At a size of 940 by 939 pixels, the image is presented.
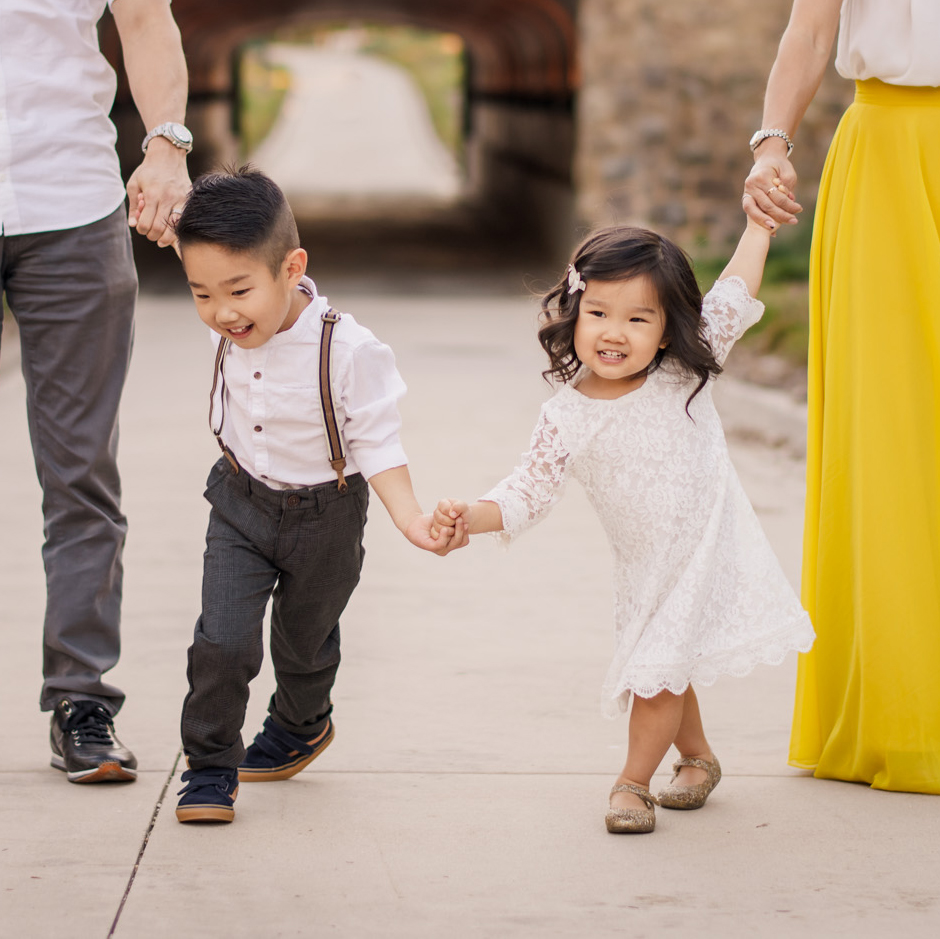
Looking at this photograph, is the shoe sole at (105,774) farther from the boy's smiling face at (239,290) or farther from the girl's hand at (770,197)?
the girl's hand at (770,197)

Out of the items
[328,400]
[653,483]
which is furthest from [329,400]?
[653,483]

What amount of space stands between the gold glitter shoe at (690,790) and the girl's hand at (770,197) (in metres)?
1.08

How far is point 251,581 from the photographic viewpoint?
9.76ft

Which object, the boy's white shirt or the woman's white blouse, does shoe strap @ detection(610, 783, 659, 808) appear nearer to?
the boy's white shirt

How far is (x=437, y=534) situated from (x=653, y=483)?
440 mm

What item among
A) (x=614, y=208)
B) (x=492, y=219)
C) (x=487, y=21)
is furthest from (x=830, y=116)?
(x=487, y=21)

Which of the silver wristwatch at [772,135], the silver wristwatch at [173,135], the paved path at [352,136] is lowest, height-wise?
the paved path at [352,136]

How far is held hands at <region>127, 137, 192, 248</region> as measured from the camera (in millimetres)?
3037

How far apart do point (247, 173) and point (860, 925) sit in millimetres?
1706

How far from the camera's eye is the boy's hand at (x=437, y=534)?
2785 millimetres

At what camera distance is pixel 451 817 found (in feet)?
10.1

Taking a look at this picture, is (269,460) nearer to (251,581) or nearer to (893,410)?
(251,581)

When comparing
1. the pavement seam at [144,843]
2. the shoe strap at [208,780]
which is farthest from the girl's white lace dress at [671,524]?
the pavement seam at [144,843]

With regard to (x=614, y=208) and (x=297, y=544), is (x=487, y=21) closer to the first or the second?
(x=614, y=208)
